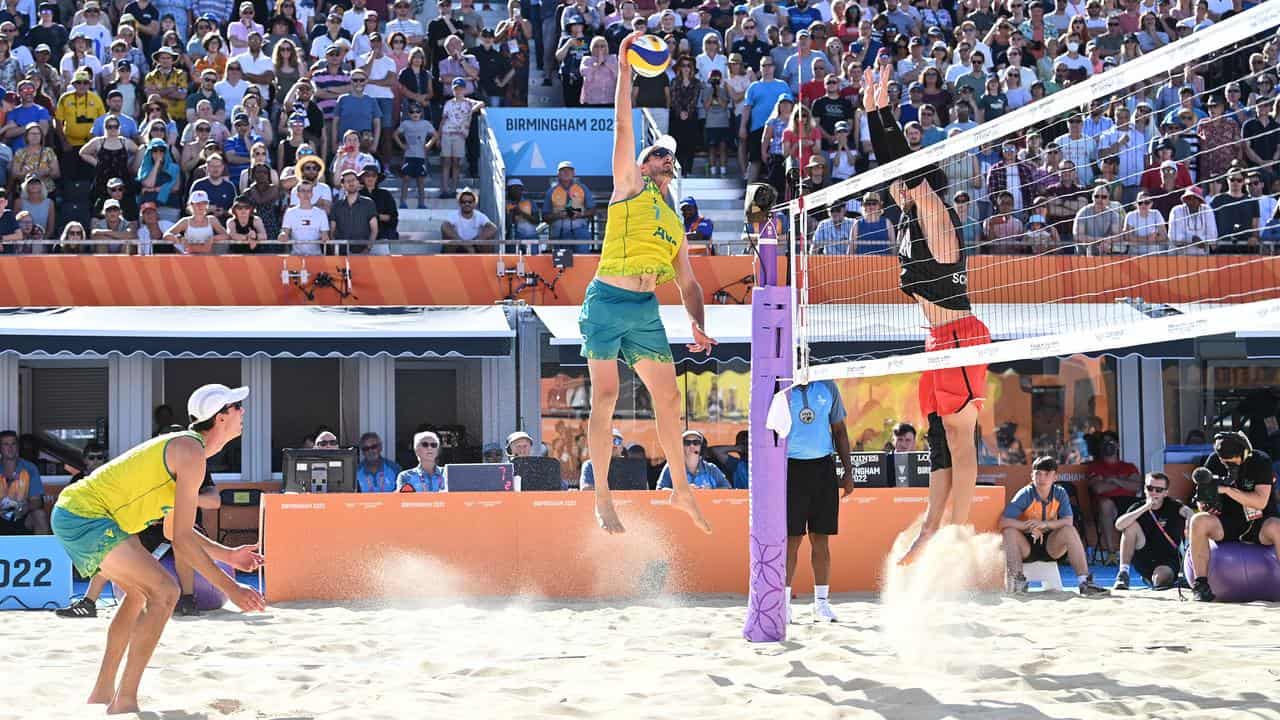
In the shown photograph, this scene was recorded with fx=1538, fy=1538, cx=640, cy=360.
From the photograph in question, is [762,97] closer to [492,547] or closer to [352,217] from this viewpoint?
[352,217]

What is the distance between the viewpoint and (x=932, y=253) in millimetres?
7207

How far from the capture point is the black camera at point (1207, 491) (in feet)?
33.9

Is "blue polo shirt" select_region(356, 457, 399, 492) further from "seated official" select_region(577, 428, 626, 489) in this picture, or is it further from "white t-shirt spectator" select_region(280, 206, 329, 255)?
"white t-shirt spectator" select_region(280, 206, 329, 255)

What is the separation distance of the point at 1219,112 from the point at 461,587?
9640 millimetres

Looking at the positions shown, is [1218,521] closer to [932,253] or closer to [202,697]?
[932,253]

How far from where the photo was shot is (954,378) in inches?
288

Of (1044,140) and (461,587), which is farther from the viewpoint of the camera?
(1044,140)

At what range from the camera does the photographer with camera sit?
405 inches

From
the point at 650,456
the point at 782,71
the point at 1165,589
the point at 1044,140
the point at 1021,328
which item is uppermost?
the point at 782,71

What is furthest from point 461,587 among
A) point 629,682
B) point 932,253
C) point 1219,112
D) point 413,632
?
point 1219,112

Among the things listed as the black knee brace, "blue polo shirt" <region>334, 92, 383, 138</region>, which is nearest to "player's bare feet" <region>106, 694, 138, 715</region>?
the black knee brace

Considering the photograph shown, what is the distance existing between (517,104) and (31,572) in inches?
301

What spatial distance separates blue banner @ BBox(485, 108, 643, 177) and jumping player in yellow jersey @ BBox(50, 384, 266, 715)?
30.8 feet

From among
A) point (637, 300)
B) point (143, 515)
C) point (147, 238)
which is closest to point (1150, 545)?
point (637, 300)
